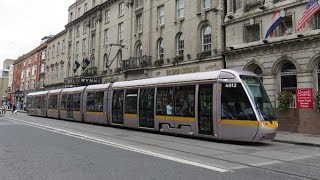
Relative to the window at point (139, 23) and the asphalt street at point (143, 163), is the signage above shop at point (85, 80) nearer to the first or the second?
the window at point (139, 23)

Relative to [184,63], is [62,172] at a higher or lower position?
lower

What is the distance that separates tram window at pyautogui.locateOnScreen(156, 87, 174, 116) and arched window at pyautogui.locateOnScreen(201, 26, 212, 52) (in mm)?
10787

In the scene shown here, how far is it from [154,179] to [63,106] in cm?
2771

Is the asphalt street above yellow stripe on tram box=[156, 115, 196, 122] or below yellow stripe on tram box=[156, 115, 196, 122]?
below

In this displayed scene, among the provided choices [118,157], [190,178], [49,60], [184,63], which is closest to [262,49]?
[184,63]

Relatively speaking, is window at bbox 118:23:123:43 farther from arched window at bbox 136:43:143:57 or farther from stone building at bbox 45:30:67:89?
stone building at bbox 45:30:67:89

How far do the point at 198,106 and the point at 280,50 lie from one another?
8681 millimetres

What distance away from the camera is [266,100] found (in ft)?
52.7

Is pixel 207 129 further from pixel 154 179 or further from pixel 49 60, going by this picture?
pixel 49 60

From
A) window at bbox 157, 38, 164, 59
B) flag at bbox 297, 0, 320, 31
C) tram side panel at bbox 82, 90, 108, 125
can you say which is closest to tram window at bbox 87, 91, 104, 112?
tram side panel at bbox 82, 90, 108, 125

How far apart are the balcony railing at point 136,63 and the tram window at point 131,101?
13.3 metres

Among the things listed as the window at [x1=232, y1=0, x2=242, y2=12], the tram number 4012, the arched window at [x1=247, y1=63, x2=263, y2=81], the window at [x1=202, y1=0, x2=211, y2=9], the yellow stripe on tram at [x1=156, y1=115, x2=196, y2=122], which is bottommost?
the yellow stripe on tram at [x1=156, y1=115, x2=196, y2=122]

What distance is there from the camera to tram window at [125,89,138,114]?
21984mm

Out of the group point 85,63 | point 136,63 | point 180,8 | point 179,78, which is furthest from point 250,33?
point 85,63
